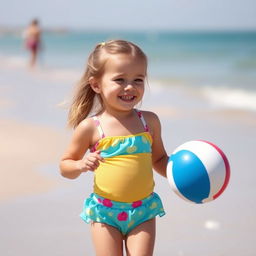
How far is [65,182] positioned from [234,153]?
205 centimetres

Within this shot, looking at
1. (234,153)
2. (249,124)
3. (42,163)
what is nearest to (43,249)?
(42,163)

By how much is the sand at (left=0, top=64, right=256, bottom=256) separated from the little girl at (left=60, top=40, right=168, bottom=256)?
822mm

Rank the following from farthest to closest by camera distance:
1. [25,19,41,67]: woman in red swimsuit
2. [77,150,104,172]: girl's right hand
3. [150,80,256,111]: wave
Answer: [25,19,41,67]: woman in red swimsuit, [150,80,256,111]: wave, [77,150,104,172]: girl's right hand

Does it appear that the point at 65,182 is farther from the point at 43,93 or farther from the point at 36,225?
the point at 43,93

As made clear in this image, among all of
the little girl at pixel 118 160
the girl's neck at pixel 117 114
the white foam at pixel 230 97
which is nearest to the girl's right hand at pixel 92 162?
the little girl at pixel 118 160

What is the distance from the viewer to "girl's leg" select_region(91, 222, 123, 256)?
2904 mm

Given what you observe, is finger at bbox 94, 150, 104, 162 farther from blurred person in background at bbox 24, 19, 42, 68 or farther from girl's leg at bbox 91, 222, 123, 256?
blurred person in background at bbox 24, 19, 42, 68

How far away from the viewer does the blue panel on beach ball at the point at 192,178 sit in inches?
115

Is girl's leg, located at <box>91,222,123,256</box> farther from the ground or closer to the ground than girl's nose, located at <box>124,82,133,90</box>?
closer to the ground

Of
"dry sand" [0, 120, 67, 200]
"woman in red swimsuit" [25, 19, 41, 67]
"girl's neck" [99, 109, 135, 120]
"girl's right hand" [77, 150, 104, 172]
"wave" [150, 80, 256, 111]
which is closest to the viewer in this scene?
"girl's right hand" [77, 150, 104, 172]

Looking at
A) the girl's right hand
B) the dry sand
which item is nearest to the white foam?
the dry sand

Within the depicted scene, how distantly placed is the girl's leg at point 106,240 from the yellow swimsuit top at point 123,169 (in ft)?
0.55

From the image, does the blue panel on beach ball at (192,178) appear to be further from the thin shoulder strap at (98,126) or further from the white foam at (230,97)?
the white foam at (230,97)

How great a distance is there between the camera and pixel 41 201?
4527 millimetres
